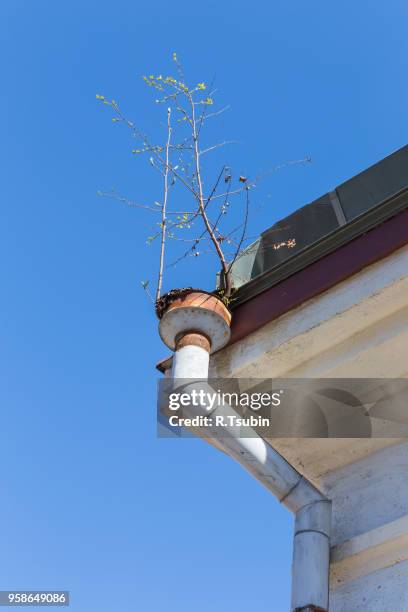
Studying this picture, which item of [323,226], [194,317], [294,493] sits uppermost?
[323,226]

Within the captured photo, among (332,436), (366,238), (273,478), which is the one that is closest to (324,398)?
(332,436)

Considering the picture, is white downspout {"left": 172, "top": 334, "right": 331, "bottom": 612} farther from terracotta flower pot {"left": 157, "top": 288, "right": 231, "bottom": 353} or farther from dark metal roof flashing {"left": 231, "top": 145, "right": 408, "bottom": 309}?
dark metal roof flashing {"left": 231, "top": 145, "right": 408, "bottom": 309}

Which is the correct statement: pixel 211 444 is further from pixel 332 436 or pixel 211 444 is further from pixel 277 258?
pixel 277 258

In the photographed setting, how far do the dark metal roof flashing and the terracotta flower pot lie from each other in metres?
0.15

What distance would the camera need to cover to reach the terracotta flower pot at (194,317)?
148 inches

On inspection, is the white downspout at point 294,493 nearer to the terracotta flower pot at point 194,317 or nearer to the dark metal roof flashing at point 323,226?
the terracotta flower pot at point 194,317

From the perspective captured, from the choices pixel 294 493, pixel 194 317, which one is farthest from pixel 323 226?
pixel 294 493

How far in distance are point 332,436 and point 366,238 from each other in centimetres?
78

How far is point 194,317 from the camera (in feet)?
12.3

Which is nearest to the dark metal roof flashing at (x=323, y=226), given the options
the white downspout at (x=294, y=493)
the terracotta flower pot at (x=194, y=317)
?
the terracotta flower pot at (x=194, y=317)

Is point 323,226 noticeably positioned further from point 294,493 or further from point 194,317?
point 294,493

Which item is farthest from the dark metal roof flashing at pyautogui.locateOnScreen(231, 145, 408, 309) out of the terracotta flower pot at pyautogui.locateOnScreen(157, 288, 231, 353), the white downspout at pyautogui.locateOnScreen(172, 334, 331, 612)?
the white downspout at pyautogui.locateOnScreen(172, 334, 331, 612)

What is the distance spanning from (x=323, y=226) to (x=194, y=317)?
697 millimetres

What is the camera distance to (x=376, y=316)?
356 centimetres
